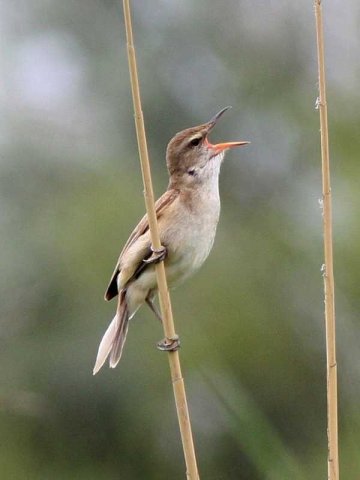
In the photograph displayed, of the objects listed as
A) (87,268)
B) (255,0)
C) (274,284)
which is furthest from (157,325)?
(255,0)

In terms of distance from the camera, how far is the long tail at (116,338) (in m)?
4.31

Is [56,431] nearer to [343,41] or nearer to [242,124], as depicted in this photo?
[242,124]

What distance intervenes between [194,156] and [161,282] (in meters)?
1.42

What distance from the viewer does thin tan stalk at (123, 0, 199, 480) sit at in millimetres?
2984

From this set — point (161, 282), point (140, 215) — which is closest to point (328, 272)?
point (161, 282)

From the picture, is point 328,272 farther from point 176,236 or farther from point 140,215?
point 140,215

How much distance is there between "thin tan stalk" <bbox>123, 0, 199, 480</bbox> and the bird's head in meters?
1.26

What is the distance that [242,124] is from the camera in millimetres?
16391

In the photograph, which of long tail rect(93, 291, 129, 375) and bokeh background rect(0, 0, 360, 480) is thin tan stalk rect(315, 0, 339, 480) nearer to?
long tail rect(93, 291, 129, 375)

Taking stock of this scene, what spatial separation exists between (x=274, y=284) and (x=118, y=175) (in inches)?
96.3

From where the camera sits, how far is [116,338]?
4379 mm

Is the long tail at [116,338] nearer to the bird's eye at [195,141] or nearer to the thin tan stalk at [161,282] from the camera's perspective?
the bird's eye at [195,141]

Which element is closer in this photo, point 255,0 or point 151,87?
point 151,87

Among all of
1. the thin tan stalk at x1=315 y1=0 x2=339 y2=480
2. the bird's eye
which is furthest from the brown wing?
the thin tan stalk at x1=315 y1=0 x2=339 y2=480
